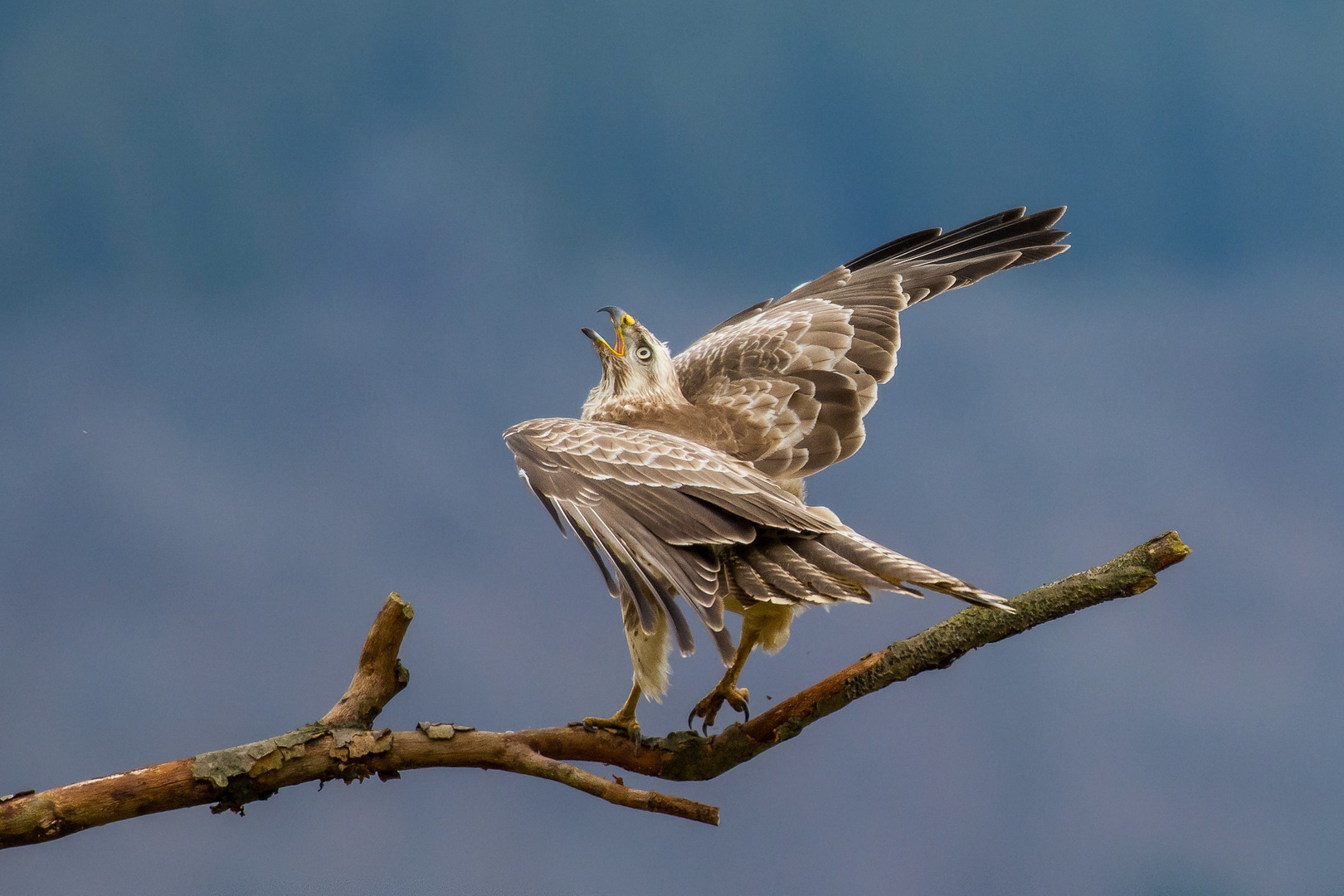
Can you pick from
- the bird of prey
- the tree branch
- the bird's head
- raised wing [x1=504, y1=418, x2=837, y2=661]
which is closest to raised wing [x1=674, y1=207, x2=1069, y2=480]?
the bird of prey

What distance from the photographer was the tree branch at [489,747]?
3195 mm

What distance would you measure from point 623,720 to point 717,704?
333 mm

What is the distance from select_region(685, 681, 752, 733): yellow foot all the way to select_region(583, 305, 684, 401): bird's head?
1.11 meters

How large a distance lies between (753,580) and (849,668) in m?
0.51

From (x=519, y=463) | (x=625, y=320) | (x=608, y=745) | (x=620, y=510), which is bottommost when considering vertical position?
(x=608, y=745)

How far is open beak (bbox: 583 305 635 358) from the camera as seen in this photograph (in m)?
4.27

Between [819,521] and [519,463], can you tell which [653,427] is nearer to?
[519,463]

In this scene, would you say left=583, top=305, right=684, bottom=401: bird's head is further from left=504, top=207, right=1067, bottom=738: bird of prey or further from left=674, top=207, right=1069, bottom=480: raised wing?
left=674, top=207, right=1069, bottom=480: raised wing

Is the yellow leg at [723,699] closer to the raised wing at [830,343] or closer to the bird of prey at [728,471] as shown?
the bird of prey at [728,471]

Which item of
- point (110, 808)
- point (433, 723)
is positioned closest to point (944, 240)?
point (433, 723)

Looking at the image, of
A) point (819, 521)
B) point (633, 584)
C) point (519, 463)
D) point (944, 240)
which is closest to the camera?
point (633, 584)

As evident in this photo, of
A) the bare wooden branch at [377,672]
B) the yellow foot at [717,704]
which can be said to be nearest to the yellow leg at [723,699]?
the yellow foot at [717,704]

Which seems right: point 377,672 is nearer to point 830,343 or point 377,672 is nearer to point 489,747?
point 489,747

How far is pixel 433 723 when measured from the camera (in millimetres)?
3439
